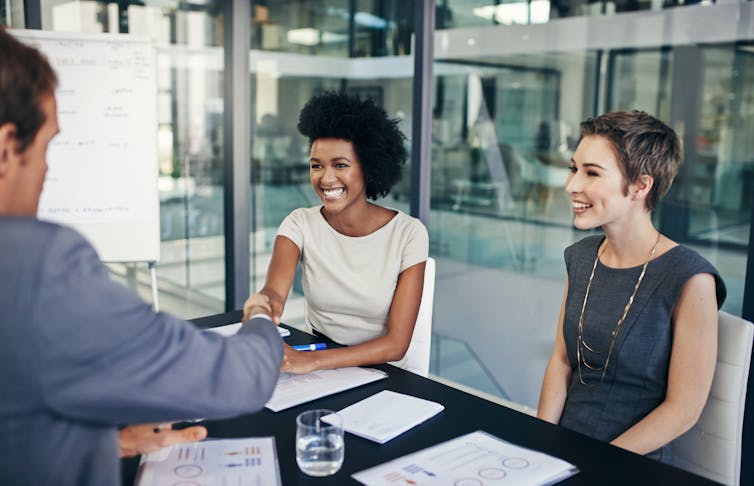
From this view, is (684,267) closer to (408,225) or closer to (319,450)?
(408,225)

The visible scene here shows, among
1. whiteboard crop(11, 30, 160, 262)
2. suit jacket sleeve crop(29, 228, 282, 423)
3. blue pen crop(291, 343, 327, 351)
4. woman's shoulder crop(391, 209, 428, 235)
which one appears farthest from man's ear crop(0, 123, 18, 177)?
whiteboard crop(11, 30, 160, 262)

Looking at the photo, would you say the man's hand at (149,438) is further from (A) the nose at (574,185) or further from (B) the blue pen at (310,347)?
(A) the nose at (574,185)

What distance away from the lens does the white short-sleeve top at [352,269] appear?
2330 mm

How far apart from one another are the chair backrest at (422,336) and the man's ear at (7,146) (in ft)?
5.35

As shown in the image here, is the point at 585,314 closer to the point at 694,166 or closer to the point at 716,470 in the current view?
the point at 716,470

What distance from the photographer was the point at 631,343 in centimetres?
180

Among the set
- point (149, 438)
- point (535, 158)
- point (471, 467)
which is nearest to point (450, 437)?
point (471, 467)

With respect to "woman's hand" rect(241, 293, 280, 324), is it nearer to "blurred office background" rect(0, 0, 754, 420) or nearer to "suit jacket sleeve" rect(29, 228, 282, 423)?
"suit jacket sleeve" rect(29, 228, 282, 423)

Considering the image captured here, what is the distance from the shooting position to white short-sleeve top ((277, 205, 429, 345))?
2.33 m

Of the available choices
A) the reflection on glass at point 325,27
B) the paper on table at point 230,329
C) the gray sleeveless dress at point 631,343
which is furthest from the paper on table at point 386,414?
the reflection on glass at point 325,27

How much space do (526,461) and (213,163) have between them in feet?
12.3

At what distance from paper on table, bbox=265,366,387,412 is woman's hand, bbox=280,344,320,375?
0.02 metres

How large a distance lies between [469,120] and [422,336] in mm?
2491

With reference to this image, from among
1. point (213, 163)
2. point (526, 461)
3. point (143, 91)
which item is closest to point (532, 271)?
point (213, 163)
